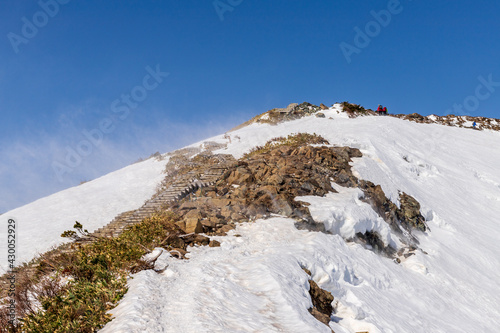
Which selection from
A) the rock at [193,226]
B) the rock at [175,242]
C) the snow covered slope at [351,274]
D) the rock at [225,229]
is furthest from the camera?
the rock at [225,229]

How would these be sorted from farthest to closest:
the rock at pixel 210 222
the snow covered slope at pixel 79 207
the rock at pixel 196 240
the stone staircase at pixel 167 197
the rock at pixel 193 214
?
1. the snow covered slope at pixel 79 207
2. the stone staircase at pixel 167 197
3. the rock at pixel 193 214
4. the rock at pixel 210 222
5. the rock at pixel 196 240

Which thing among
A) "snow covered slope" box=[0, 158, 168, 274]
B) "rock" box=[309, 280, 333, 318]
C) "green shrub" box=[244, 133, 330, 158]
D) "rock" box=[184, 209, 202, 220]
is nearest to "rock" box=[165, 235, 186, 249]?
"rock" box=[184, 209, 202, 220]

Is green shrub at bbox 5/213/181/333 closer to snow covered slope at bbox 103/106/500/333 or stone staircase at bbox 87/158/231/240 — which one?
snow covered slope at bbox 103/106/500/333

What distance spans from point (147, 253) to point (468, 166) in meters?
27.0

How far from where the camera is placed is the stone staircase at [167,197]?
1468 centimetres

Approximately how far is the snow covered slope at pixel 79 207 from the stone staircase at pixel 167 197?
174 cm

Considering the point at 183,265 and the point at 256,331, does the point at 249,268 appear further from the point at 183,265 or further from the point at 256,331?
the point at 256,331

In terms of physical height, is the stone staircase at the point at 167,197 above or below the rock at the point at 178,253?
above

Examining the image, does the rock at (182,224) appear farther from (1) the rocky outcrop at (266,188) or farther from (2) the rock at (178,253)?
(2) the rock at (178,253)

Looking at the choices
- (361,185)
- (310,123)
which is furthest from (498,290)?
(310,123)

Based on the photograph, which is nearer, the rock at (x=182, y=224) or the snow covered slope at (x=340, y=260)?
the snow covered slope at (x=340, y=260)

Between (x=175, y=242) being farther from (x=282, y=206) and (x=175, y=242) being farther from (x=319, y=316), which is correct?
(x=282, y=206)

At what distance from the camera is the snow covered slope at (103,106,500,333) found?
5.48 m

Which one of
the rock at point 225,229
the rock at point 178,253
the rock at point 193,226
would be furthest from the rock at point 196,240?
the rock at point 178,253
